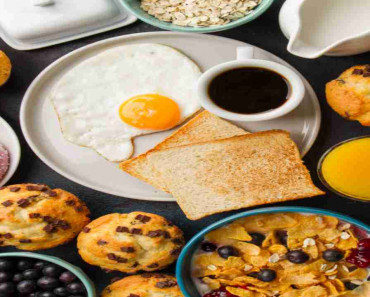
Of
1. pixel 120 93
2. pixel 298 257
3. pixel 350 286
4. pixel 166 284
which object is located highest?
pixel 120 93

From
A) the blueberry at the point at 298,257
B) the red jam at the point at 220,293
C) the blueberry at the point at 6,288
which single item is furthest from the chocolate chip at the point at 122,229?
the blueberry at the point at 298,257

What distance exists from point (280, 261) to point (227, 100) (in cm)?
70

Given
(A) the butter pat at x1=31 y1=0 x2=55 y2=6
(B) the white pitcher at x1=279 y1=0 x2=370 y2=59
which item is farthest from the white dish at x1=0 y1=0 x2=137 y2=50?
(B) the white pitcher at x1=279 y1=0 x2=370 y2=59

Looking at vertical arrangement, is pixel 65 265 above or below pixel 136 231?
below

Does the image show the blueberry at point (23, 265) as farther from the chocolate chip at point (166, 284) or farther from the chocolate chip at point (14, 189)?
the chocolate chip at point (166, 284)

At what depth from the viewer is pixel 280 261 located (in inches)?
85.1

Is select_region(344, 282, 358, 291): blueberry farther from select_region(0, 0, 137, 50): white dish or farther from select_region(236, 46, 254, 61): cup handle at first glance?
select_region(0, 0, 137, 50): white dish

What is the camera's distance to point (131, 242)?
2.12m

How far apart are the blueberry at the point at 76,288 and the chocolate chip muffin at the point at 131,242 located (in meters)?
0.11

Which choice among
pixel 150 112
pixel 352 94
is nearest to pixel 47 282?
pixel 150 112

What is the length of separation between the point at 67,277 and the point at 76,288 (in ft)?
0.20

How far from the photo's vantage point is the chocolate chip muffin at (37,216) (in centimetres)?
214

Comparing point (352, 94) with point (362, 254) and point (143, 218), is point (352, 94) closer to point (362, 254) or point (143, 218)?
point (362, 254)

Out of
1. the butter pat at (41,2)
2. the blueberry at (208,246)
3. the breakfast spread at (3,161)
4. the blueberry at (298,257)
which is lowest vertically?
the blueberry at (208,246)
